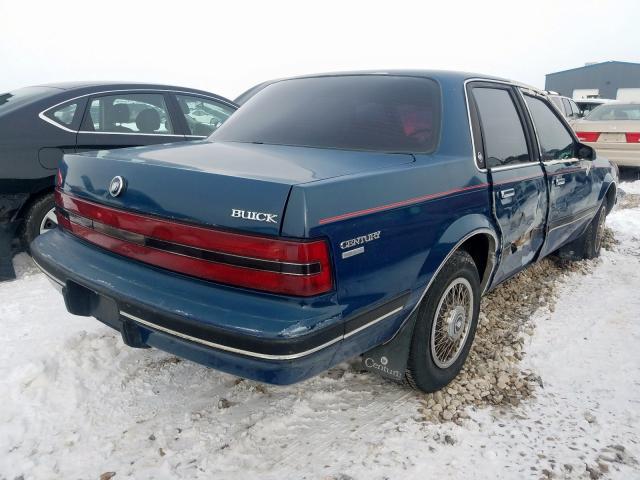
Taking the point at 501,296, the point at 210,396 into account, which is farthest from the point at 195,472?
the point at 501,296

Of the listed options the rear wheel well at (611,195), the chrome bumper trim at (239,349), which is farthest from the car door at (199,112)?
the rear wheel well at (611,195)

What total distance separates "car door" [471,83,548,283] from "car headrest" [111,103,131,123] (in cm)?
316

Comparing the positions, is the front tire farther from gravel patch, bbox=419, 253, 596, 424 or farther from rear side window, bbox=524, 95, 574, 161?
rear side window, bbox=524, 95, 574, 161

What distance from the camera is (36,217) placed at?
3941mm

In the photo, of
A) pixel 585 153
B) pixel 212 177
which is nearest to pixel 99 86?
pixel 212 177

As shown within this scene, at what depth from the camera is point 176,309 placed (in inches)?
71.0

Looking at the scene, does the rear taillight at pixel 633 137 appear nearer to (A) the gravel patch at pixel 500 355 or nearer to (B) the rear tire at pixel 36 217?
(A) the gravel patch at pixel 500 355

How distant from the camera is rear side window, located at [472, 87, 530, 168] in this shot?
277 cm

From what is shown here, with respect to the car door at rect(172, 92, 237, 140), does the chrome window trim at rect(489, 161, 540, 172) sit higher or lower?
lower

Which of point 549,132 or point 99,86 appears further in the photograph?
point 99,86

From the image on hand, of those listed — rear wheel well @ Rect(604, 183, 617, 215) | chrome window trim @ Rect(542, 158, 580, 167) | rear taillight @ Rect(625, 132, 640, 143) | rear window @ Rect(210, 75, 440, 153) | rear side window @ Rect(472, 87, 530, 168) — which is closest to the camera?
rear window @ Rect(210, 75, 440, 153)

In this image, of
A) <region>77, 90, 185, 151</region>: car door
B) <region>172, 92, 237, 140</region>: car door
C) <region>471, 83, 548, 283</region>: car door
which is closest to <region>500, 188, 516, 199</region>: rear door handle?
<region>471, 83, 548, 283</region>: car door

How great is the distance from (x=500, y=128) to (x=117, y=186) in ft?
7.08

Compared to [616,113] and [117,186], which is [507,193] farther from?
[616,113]
